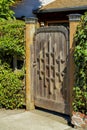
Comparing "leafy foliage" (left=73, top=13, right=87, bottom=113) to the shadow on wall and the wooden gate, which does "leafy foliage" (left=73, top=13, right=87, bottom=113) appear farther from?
the shadow on wall

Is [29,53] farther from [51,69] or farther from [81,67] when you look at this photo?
[81,67]

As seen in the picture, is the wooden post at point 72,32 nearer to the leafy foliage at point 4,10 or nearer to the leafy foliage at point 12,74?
the leafy foliage at point 12,74

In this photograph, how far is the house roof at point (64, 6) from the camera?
42.6 ft

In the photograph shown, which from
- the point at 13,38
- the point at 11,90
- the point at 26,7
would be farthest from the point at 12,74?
the point at 26,7

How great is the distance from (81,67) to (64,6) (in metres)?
8.03

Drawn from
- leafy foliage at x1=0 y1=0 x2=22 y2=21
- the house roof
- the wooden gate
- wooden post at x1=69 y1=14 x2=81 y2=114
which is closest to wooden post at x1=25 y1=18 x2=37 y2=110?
the wooden gate

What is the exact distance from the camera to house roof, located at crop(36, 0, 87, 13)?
12983mm

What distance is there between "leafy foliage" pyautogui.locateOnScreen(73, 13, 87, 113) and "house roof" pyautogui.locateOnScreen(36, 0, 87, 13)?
660 centimetres

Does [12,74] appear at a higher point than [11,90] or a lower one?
higher

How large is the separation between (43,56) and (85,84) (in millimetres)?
1596

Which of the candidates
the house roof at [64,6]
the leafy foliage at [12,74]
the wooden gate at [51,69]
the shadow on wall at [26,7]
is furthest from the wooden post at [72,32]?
the shadow on wall at [26,7]

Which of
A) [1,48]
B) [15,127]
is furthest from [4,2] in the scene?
[15,127]

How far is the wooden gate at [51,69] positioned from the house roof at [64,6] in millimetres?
5655

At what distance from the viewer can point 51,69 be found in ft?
23.6
